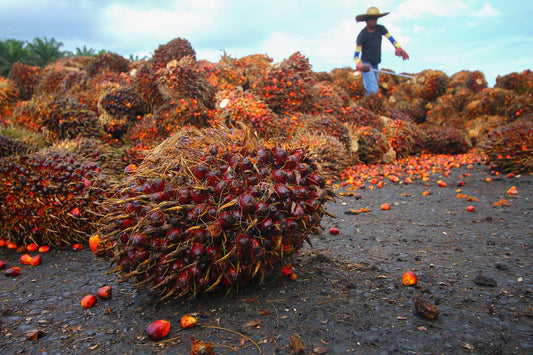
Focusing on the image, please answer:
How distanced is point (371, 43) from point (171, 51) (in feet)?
20.1

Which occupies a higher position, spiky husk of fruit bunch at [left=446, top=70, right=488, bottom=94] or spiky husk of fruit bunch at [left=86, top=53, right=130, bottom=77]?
spiky husk of fruit bunch at [left=86, top=53, right=130, bottom=77]

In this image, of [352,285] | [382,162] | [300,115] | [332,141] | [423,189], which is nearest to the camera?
[352,285]

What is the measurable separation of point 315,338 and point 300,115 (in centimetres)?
566

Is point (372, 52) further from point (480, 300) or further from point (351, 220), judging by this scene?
point (480, 300)

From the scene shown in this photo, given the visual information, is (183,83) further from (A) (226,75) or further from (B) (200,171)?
(B) (200,171)

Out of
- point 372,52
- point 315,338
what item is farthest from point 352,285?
point 372,52

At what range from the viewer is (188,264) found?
1.89 m

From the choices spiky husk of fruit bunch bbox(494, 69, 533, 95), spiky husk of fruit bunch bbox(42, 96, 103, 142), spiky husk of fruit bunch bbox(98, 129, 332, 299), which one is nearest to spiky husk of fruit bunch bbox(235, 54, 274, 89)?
spiky husk of fruit bunch bbox(42, 96, 103, 142)

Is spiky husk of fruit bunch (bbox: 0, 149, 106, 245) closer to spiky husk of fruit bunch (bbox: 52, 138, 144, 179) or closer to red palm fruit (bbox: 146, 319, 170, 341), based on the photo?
spiky husk of fruit bunch (bbox: 52, 138, 144, 179)

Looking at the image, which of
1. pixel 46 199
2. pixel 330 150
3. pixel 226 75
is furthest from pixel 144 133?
pixel 330 150

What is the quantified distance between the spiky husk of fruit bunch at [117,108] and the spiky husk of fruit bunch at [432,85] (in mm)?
10892

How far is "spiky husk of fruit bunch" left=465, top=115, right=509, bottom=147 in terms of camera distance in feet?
31.9

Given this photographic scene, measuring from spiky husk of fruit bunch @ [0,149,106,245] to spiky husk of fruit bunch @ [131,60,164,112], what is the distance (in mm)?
3700

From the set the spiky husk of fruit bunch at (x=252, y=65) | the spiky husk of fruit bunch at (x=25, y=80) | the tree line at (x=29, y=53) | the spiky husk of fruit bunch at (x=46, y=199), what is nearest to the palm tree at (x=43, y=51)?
the tree line at (x=29, y=53)
